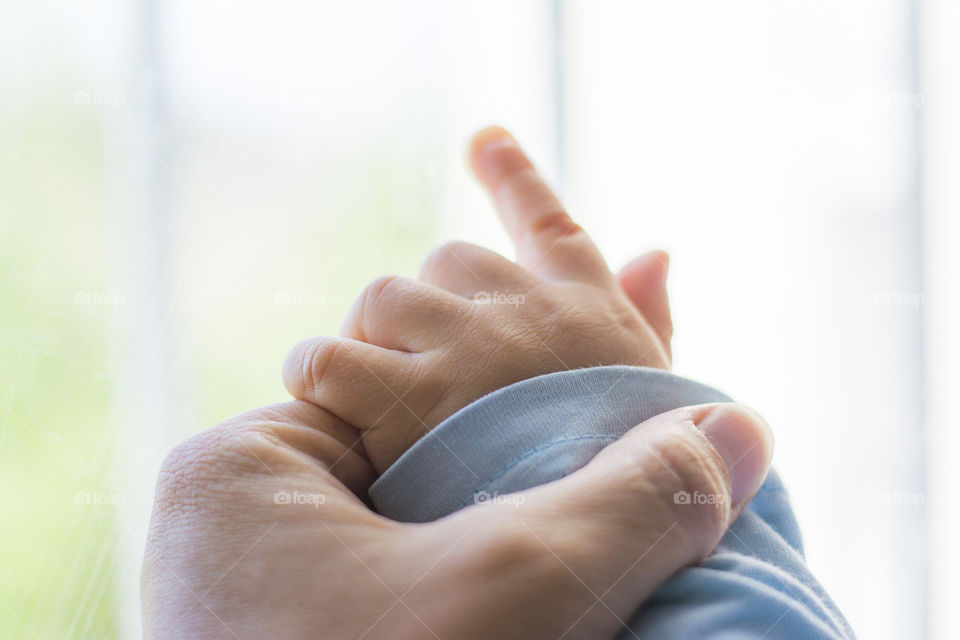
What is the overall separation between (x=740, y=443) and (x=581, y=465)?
83mm

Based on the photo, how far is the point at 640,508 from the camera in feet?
0.97

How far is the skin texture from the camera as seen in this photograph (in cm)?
27

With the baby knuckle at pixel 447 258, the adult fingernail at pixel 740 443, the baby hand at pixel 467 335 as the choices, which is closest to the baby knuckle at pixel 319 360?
the baby hand at pixel 467 335

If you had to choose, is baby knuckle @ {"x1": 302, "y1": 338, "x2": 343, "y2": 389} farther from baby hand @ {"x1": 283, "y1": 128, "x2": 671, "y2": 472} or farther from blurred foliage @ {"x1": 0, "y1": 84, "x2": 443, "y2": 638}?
blurred foliage @ {"x1": 0, "y1": 84, "x2": 443, "y2": 638}

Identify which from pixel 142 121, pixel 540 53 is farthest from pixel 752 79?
pixel 142 121

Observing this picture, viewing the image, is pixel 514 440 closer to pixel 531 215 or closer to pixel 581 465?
pixel 581 465

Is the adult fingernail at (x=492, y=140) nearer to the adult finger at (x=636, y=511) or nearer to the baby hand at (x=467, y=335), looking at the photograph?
the baby hand at (x=467, y=335)

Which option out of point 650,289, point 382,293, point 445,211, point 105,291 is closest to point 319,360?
point 382,293

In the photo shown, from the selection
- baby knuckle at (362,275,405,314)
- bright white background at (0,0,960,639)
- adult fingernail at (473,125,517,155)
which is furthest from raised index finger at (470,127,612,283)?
bright white background at (0,0,960,639)

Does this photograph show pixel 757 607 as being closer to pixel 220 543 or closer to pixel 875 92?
pixel 220 543

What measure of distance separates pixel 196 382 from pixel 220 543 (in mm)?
445

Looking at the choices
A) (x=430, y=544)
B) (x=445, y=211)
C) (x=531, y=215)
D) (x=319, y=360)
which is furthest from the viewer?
(x=445, y=211)

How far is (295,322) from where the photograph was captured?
776 mm

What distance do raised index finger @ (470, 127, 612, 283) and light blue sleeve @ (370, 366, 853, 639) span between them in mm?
130
